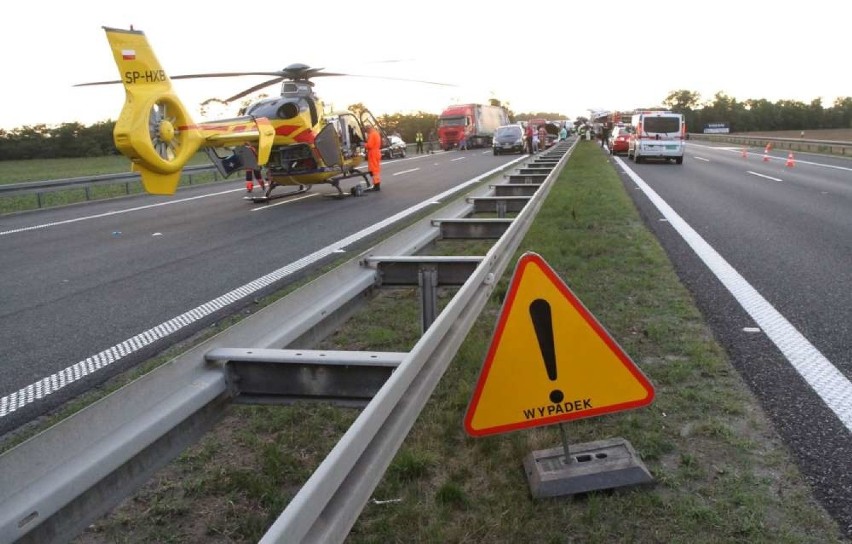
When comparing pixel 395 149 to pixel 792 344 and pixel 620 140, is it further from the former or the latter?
pixel 792 344

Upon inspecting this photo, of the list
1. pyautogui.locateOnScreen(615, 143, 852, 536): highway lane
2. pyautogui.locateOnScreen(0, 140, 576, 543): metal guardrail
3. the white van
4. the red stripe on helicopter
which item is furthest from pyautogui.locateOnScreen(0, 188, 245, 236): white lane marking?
the white van

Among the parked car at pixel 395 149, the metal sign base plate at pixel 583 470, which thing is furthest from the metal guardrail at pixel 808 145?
the metal sign base plate at pixel 583 470

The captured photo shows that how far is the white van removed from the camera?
28.2 metres

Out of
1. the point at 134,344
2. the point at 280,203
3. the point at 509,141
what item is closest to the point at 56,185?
the point at 280,203

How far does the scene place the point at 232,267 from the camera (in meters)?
8.42

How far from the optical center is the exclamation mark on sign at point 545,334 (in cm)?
313

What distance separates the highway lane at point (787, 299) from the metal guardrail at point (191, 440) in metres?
1.81

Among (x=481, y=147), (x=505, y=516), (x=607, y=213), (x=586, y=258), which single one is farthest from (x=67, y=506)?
(x=481, y=147)

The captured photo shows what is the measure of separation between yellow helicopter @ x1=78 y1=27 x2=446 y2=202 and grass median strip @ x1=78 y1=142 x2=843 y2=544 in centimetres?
927

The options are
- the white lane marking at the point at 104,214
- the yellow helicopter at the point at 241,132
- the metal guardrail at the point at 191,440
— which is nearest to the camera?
the metal guardrail at the point at 191,440

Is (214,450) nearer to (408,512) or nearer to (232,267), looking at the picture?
(408,512)

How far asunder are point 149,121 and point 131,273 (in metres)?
4.87

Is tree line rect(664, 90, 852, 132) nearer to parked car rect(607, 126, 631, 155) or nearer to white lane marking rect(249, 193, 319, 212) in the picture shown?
parked car rect(607, 126, 631, 155)

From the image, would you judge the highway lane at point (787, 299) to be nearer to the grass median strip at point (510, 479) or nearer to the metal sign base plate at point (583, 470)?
the grass median strip at point (510, 479)
